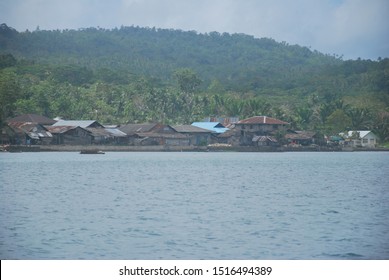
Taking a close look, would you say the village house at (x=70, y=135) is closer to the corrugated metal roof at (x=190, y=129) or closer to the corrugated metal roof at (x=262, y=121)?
the corrugated metal roof at (x=190, y=129)

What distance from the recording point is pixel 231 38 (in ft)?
386

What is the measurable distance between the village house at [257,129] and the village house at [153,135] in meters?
4.12

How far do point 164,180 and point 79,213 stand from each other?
27.7ft

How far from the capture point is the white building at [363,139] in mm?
53406

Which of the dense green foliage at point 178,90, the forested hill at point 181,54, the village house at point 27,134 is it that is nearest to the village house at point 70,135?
the village house at point 27,134

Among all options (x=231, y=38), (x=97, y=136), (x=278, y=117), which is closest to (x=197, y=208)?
(x=97, y=136)

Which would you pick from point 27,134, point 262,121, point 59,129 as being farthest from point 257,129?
point 27,134

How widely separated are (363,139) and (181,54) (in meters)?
61.1

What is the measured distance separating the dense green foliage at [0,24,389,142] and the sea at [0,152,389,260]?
1966 centimetres

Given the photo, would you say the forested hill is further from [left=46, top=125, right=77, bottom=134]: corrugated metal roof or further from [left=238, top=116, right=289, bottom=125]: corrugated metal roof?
[left=238, top=116, right=289, bottom=125]: corrugated metal roof

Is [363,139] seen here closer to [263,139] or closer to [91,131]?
[263,139]

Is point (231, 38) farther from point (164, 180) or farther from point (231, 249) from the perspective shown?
point (231, 249)

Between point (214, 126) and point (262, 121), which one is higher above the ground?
point (262, 121)

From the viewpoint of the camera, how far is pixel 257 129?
166 ft
